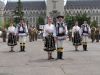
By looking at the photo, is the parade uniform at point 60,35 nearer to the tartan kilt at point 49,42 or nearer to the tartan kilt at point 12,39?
the tartan kilt at point 49,42

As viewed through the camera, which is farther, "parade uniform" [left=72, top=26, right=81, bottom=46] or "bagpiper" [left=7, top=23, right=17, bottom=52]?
"parade uniform" [left=72, top=26, right=81, bottom=46]

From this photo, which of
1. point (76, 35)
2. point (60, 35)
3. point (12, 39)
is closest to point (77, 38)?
point (76, 35)

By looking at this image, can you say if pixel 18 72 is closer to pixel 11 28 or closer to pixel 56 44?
pixel 56 44

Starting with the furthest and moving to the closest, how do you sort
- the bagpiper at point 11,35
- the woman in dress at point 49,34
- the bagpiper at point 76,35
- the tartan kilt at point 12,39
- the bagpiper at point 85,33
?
the bagpiper at point 85,33 → the bagpiper at point 76,35 → the tartan kilt at point 12,39 → the bagpiper at point 11,35 → the woman in dress at point 49,34

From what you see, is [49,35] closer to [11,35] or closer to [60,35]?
[60,35]

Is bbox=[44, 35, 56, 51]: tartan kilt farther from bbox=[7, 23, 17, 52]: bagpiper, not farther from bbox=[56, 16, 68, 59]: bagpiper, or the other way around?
bbox=[7, 23, 17, 52]: bagpiper

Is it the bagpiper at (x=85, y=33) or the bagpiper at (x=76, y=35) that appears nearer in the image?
the bagpiper at (x=76, y=35)

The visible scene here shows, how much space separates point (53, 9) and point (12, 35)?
536ft

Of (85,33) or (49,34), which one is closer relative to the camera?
(49,34)

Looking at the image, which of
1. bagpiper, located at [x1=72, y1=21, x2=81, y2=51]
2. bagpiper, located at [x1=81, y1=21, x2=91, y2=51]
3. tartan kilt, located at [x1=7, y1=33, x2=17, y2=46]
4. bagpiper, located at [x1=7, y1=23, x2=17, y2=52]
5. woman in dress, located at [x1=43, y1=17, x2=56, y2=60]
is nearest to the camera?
woman in dress, located at [x1=43, y1=17, x2=56, y2=60]

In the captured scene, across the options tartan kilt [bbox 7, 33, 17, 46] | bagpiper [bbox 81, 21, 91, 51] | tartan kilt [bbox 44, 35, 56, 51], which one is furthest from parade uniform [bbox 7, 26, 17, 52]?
tartan kilt [bbox 44, 35, 56, 51]

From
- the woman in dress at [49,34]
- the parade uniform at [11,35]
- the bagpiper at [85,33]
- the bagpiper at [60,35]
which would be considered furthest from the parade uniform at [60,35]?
the bagpiper at [85,33]

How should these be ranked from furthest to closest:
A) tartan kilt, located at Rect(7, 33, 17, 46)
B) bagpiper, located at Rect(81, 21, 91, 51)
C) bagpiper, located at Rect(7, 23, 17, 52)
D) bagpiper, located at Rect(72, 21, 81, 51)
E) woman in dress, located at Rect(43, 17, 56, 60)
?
bagpiper, located at Rect(81, 21, 91, 51), bagpiper, located at Rect(72, 21, 81, 51), tartan kilt, located at Rect(7, 33, 17, 46), bagpiper, located at Rect(7, 23, 17, 52), woman in dress, located at Rect(43, 17, 56, 60)

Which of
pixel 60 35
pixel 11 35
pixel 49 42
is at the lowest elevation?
pixel 49 42
